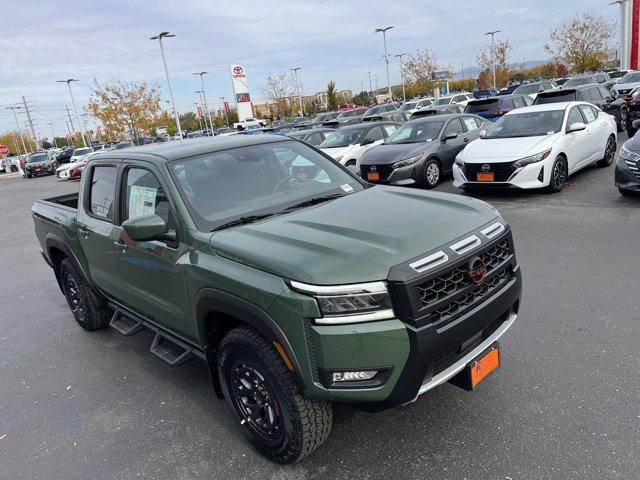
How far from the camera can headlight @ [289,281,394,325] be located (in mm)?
2332

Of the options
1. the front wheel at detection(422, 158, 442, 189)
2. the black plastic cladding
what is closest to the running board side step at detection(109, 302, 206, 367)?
the black plastic cladding

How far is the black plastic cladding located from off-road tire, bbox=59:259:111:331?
3718 millimetres

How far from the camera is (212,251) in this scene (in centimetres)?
286

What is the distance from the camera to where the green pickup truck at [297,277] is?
7.72ft

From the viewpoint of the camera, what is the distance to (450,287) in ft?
8.32

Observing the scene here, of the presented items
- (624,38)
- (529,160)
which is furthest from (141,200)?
(624,38)

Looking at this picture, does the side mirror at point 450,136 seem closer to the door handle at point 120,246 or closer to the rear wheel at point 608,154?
the rear wheel at point 608,154

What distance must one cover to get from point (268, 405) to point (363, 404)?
2.07ft

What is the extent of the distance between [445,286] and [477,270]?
0.26 meters

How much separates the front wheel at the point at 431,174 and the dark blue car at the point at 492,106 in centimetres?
672

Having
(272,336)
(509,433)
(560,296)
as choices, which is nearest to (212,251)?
(272,336)

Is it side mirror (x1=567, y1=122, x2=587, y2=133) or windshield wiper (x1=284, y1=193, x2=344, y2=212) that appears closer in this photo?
windshield wiper (x1=284, y1=193, x2=344, y2=212)

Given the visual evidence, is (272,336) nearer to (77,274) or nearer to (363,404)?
(363,404)

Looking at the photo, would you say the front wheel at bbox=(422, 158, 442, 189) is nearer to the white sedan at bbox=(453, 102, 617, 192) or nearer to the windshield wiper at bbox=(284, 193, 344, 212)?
the white sedan at bbox=(453, 102, 617, 192)
